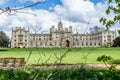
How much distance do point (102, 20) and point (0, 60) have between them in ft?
35.1

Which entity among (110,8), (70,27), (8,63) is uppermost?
(110,8)

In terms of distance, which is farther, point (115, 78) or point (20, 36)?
point (20, 36)

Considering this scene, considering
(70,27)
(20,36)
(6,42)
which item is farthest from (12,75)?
(20,36)

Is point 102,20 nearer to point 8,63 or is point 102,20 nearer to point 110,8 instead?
point 110,8

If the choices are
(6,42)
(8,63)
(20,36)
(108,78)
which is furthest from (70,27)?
(20,36)

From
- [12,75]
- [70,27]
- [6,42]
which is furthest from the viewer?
[6,42]

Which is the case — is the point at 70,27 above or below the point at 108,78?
above

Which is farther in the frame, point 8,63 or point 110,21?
point 8,63

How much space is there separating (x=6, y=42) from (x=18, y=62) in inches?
4369

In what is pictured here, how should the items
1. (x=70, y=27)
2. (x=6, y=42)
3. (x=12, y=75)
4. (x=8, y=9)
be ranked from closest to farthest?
(x=8, y=9), (x=70, y=27), (x=12, y=75), (x=6, y=42)

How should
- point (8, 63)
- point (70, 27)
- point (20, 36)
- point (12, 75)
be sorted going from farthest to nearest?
point (20, 36) → point (8, 63) → point (12, 75) → point (70, 27)

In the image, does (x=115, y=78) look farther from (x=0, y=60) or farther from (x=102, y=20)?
(x=0, y=60)

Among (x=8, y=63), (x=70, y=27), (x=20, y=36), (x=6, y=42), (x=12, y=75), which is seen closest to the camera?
(x=70, y=27)

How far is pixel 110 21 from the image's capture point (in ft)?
32.5
